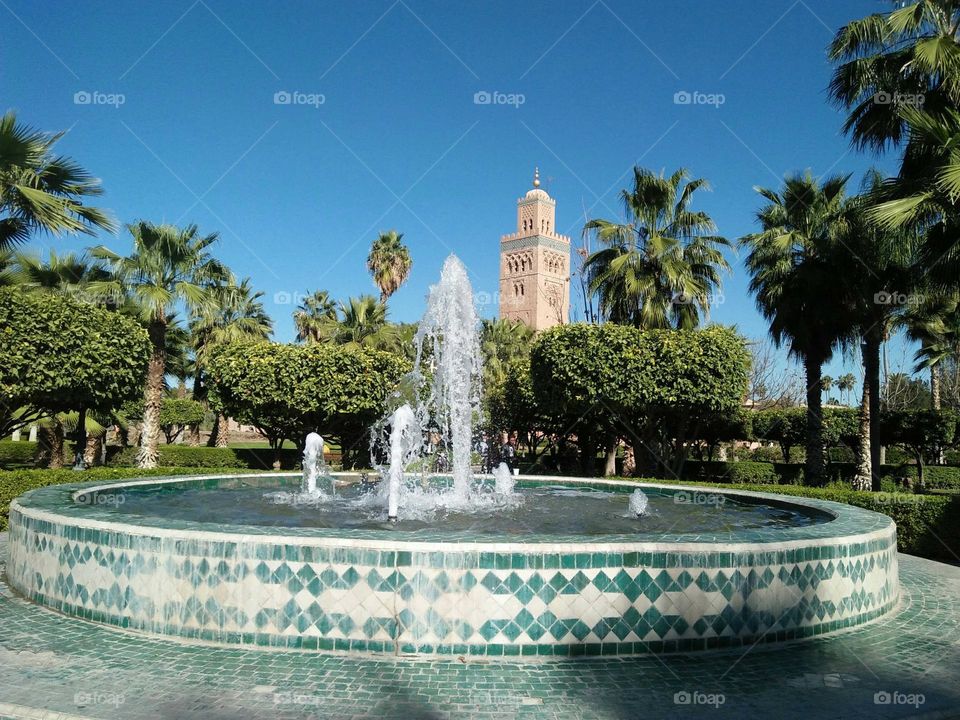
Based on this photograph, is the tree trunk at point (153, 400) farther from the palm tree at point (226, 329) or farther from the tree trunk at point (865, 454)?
the tree trunk at point (865, 454)

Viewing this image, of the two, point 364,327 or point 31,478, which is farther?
point 364,327

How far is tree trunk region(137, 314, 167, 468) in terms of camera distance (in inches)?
764

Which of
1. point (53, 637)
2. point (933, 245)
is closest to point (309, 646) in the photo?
point (53, 637)

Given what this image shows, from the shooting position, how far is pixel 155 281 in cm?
1920

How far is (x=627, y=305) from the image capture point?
68.8ft

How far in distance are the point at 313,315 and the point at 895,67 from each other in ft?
83.8

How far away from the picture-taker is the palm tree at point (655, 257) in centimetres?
2041

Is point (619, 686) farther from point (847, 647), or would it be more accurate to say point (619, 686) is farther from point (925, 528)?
point (925, 528)

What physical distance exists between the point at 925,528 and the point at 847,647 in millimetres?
6067
